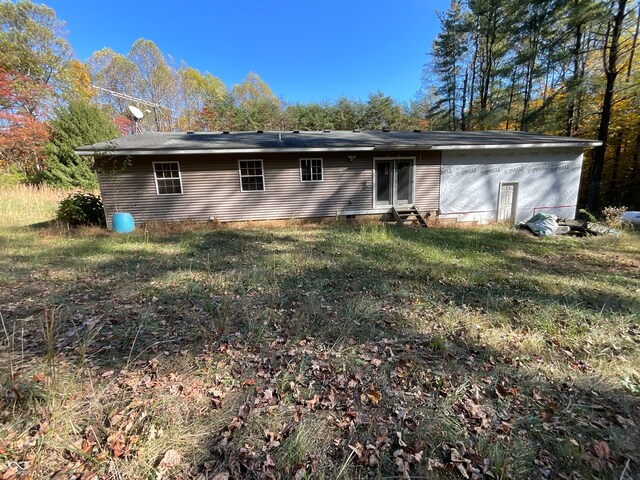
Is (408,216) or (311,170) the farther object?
(408,216)

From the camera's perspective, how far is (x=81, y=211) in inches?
357

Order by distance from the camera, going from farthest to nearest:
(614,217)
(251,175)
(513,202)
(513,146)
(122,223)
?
(513,202) < (614,217) < (513,146) < (251,175) < (122,223)

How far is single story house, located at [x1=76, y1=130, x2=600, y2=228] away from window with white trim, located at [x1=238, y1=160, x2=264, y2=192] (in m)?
0.04

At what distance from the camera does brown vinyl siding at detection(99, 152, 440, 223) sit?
9500mm

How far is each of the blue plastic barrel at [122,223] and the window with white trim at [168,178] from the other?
140 cm

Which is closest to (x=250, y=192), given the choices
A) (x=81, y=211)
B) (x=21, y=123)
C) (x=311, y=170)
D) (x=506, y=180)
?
(x=311, y=170)

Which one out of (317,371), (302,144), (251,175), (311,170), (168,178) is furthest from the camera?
(311,170)

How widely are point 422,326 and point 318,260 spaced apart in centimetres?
290

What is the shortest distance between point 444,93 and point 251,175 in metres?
20.0

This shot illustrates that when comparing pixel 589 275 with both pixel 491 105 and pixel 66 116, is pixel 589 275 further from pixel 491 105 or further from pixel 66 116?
pixel 66 116

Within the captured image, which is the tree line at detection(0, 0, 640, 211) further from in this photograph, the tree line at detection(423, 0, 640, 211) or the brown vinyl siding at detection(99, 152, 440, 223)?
the brown vinyl siding at detection(99, 152, 440, 223)

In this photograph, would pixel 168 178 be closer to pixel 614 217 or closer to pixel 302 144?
pixel 302 144

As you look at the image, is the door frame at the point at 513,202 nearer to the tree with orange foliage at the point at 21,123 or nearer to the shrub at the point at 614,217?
the shrub at the point at 614,217

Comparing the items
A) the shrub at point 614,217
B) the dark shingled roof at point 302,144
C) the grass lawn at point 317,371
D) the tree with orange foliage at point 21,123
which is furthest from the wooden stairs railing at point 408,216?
the tree with orange foliage at point 21,123
